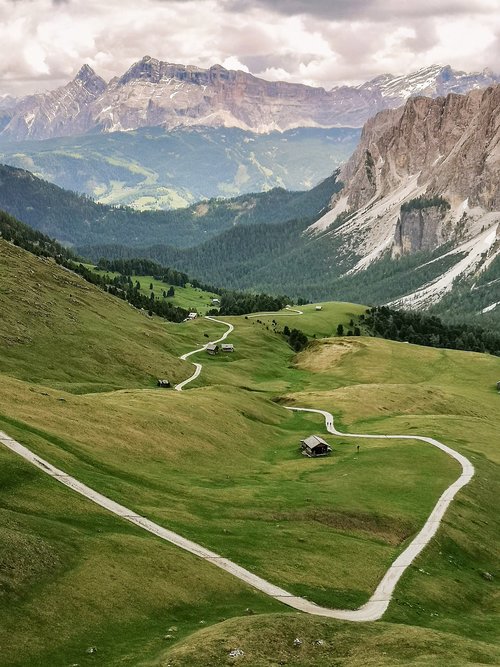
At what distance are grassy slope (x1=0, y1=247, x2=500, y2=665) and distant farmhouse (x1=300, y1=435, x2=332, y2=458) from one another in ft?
8.53

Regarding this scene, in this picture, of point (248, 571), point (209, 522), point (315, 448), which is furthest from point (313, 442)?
point (248, 571)

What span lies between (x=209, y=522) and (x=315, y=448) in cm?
5135

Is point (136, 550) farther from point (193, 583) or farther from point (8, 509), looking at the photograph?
point (8, 509)

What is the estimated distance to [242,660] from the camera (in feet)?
158

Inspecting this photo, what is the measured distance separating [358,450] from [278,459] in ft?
49.6

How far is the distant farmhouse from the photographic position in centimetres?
12594

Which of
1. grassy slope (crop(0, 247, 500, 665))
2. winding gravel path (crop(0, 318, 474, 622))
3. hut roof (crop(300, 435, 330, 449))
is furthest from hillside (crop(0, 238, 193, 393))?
winding gravel path (crop(0, 318, 474, 622))

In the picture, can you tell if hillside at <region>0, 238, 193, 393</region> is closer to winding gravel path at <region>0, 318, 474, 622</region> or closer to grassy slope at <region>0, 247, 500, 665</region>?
grassy slope at <region>0, 247, 500, 665</region>

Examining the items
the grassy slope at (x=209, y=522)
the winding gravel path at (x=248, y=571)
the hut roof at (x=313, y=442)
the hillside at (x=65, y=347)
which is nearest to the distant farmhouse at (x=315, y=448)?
the hut roof at (x=313, y=442)

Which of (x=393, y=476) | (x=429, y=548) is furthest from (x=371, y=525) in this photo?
(x=393, y=476)

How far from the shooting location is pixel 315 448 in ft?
413

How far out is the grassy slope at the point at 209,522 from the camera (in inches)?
2045

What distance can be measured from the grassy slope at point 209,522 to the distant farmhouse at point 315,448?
260cm

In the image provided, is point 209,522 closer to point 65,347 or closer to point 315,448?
point 315,448
